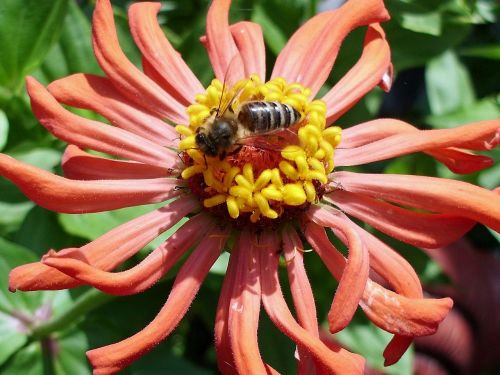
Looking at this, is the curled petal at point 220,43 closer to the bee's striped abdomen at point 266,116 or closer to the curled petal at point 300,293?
the bee's striped abdomen at point 266,116

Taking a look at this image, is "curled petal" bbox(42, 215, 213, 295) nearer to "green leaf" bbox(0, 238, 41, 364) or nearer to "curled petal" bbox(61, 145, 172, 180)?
"curled petal" bbox(61, 145, 172, 180)

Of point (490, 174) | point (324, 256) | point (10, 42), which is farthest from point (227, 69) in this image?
point (490, 174)

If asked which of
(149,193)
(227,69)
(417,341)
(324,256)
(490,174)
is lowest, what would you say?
(417,341)

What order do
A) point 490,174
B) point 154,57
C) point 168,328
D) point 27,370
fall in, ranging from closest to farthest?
1. point 168,328
2. point 154,57
3. point 27,370
4. point 490,174

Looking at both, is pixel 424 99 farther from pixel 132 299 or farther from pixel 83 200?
pixel 83 200

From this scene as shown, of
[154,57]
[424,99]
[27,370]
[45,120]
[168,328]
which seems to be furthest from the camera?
[424,99]

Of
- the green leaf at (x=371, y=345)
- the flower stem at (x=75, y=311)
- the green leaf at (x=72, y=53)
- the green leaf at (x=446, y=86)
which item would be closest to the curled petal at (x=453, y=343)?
the green leaf at (x=371, y=345)

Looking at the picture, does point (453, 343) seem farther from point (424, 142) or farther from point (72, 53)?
point (72, 53)
